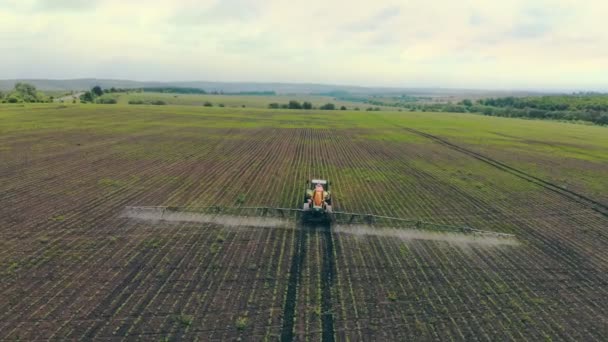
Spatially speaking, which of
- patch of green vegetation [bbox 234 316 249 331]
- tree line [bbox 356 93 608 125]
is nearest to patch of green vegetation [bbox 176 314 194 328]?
patch of green vegetation [bbox 234 316 249 331]

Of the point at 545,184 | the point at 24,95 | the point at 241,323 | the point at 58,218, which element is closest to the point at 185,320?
the point at 241,323

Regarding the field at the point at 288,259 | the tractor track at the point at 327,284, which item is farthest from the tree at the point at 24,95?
the tractor track at the point at 327,284

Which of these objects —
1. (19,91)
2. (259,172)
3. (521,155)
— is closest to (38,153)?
(259,172)

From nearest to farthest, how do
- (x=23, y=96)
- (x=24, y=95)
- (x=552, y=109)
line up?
(x=23, y=96) → (x=24, y=95) → (x=552, y=109)

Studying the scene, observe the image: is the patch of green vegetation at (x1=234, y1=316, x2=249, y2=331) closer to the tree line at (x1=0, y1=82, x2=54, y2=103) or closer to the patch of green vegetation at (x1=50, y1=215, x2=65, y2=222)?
the patch of green vegetation at (x1=50, y1=215, x2=65, y2=222)

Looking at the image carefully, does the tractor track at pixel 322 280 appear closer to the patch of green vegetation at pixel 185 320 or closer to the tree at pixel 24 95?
the patch of green vegetation at pixel 185 320

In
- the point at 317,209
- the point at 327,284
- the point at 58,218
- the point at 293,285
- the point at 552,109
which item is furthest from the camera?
the point at 552,109

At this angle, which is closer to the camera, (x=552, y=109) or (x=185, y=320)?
(x=185, y=320)

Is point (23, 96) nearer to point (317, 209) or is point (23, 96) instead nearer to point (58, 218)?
point (58, 218)
